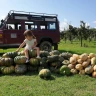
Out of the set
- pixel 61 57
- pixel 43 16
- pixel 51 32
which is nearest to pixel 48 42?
pixel 51 32

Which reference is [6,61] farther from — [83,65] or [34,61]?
[83,65]

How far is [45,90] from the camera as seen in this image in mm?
4734

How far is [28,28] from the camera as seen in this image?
1380 cm

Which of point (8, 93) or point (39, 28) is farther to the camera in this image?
point (39, 28)

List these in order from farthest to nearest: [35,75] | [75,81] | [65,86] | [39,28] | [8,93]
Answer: [39,28], [35,75], [75,81], [65,86], [8,93]

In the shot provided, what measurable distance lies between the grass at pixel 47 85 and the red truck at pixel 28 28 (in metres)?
7.16

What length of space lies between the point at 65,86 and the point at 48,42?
9298 mm

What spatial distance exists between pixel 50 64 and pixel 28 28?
7429mm

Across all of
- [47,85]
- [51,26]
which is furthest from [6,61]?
[51,26]

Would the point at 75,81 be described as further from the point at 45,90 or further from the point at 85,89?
the point at 45,90

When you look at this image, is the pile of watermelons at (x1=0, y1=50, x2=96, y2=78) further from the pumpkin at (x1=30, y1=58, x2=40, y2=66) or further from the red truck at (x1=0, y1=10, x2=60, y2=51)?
the red truck at (x1=0, y1=10, x2=60, y2=51)

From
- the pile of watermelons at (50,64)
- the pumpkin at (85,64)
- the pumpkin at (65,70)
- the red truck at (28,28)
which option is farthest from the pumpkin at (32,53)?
the red truck at (28,28)

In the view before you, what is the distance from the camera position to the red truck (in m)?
13.1

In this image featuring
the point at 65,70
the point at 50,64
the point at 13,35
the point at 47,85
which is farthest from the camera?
the point at 13,35
